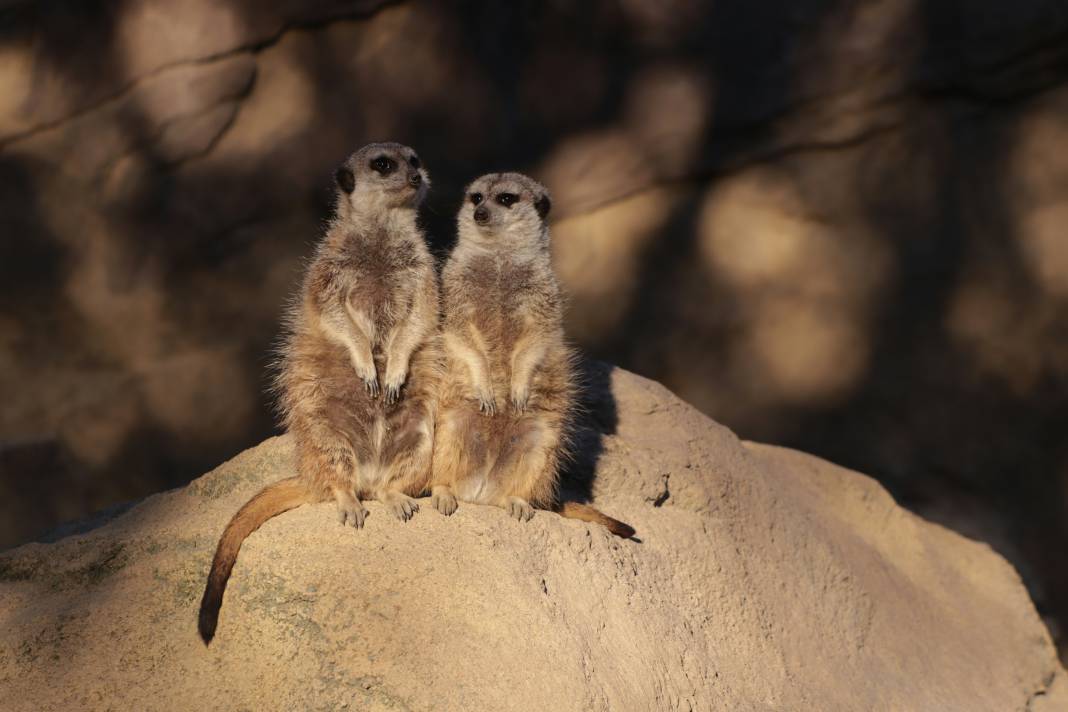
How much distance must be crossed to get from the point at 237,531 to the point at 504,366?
788mm

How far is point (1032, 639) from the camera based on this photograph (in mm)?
3609

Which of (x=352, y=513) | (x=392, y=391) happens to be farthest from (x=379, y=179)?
(x=352, y=513)

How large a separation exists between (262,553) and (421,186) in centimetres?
100

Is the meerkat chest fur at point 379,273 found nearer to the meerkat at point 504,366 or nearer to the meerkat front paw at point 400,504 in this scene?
the meerkat at point 504,366

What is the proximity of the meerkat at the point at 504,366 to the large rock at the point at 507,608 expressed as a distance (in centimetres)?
14

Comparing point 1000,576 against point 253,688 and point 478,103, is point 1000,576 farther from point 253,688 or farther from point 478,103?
point 253,688

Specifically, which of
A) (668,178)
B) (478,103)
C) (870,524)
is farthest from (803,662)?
(478,103)

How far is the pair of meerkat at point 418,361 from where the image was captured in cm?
237

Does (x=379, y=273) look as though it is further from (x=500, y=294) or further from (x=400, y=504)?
(x=400, y=504)

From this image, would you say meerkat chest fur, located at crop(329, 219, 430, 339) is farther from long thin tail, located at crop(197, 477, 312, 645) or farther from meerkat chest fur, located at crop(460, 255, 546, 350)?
long thin tail, located at crop(197, 477, 312, 645)

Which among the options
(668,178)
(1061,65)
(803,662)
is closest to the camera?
(803,662)

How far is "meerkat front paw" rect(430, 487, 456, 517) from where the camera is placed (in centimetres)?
225

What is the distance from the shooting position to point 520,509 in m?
2.32

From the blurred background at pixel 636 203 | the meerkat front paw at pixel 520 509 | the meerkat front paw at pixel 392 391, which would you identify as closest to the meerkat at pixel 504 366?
the meerkat front paw at pixel 520 509
